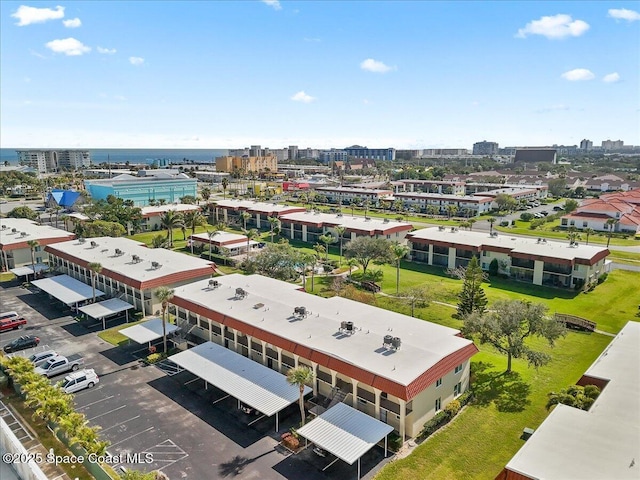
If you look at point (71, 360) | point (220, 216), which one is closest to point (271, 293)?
point (71, 360)

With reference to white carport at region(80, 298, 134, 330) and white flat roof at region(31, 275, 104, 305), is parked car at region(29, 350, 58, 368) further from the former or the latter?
white flat roof at region(31, 275, 104, 305)

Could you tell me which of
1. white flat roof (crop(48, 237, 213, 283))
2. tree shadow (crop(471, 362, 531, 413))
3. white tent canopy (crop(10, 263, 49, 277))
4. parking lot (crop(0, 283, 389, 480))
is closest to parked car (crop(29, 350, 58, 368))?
parking lot (crop(0, 283, 389, 480))

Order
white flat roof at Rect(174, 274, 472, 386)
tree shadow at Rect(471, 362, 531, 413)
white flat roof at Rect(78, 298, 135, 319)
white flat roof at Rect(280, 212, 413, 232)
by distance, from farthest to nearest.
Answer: white flat roof at Rect(280, 212, 413, 232)
white flat roof at Rect(78, 298, 135, 319)
tree shadow at Rect(471, 362, 531, 413)
white flat roof at Rect(174, 274, 472, 386)

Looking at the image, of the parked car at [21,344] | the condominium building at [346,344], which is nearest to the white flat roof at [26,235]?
the parked car at [21,344]

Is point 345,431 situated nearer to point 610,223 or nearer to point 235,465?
point 235,465

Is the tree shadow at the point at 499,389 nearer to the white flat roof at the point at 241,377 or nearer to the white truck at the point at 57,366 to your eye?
the white flat roof at the point at 241,377

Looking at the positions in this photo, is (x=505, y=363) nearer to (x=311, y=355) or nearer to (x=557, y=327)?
(x=557, y=327)

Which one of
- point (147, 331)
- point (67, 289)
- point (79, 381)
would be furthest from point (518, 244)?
point (67, 289)
